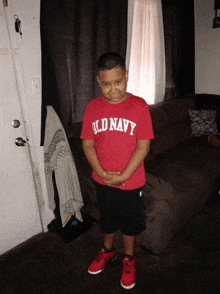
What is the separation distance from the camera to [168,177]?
204 cm

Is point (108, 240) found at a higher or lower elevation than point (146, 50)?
lower

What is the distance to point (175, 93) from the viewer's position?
12.3ft

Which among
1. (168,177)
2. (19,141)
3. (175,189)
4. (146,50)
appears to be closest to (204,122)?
(146,50)

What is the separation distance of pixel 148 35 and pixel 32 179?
2370 mm

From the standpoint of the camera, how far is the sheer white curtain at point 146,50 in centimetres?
284

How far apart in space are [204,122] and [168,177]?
1.44m

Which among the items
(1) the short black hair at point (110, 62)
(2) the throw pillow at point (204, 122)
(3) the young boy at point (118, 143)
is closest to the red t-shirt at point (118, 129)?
(3) the young boy at point (118, 143)

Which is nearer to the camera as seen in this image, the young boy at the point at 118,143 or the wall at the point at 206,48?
the young boy at the point at 118,143

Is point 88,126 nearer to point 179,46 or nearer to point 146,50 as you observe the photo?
point 146,50

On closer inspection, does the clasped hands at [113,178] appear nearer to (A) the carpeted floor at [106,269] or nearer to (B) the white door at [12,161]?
(A) the carpeted floor at [106,269]

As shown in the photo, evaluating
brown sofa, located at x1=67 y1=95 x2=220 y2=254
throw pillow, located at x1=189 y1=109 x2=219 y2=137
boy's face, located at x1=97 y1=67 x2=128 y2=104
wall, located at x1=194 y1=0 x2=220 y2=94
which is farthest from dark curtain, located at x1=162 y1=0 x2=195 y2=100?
boy's face, located at x1=97 y1=67 x2=128 y2=104

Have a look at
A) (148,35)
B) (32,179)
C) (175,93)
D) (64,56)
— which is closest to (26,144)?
(32,179)

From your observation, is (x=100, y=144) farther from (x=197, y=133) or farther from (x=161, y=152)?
(x=197, y=133)

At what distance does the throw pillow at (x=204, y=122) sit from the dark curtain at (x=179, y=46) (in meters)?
0.69
